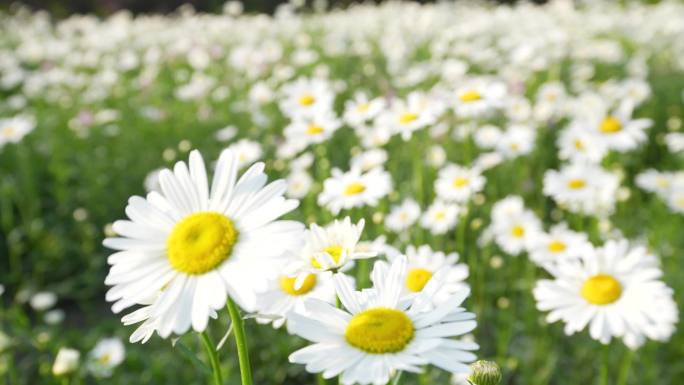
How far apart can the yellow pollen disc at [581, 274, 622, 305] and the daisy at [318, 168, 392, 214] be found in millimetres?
711

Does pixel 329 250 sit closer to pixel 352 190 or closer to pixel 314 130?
pixel 352 190

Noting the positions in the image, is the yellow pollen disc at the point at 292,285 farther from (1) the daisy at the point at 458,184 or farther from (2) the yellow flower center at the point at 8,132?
(2) the yellow flower center at the point at 8,132

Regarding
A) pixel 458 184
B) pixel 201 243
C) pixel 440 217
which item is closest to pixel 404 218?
pixel 440 217

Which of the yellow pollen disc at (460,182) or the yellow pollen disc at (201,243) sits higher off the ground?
the yellow pollen disc at (201,243)

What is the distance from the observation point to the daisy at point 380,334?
86 cm

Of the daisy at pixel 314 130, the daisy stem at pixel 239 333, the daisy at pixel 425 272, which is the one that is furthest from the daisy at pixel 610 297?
the daisy at pixel 314 130

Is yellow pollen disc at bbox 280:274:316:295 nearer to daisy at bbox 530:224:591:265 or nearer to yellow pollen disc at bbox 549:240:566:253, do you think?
daisy at bbox 530:224:591:265

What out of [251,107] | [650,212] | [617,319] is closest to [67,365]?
[617,319]

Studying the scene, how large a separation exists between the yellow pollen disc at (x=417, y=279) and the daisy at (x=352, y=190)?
0.45m

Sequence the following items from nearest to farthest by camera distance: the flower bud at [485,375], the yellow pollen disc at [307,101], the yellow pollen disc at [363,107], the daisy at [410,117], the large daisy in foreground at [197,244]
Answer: the large daisy in foreground at [197,244]
the flower bud at [485,375]
the daisy at [410,117]
the yellow pollen disc at [363,107]
the yellow pollen disc at [307,101]

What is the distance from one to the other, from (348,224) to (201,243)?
324 mm

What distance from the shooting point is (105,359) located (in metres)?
2.49

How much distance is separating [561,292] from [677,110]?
4336mm

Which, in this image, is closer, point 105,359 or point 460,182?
point 105,359
